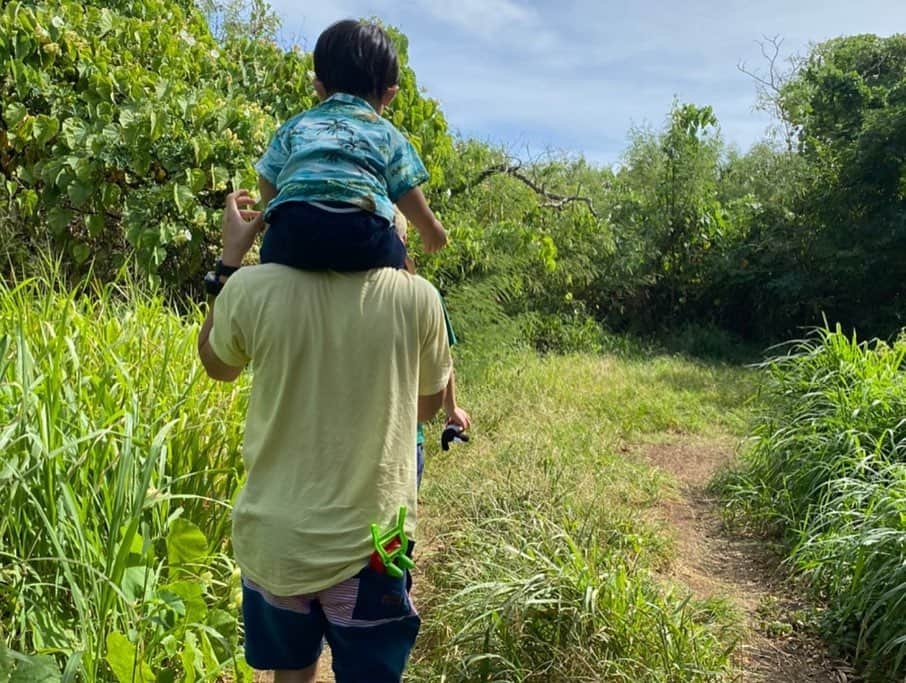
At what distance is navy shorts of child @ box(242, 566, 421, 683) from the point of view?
4.24 feet

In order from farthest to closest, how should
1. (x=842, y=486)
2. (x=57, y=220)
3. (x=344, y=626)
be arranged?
(x=57, y=220) → (x=842, y=486) → (x=344, y=626)

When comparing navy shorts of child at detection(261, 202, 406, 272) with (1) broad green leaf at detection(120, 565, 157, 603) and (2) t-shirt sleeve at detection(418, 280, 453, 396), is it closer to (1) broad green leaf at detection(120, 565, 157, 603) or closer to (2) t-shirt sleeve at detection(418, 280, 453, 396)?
(2) t-shirt sleeve at detection(418, 280, 453, 396)

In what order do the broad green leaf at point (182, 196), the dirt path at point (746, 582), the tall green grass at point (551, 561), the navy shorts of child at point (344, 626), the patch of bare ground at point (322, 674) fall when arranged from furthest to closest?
1. the broad green leaf at point (182, 196)
2. the dirt path at point (746, 582)
3. the patch of bare ground at point (322, 674)
4. the tall green grass at point (551, 561)
5. the navy shorts of child at point (344, 626)

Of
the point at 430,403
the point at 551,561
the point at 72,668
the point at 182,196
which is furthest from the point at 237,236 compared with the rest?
the point at 182,196

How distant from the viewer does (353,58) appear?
1.33 m

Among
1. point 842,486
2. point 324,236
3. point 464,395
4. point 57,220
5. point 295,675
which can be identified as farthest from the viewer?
point 464,395

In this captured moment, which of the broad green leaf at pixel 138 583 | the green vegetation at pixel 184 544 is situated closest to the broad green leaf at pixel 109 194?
the green vegetation at pixel 184 544

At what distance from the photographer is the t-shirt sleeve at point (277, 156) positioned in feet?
4.42

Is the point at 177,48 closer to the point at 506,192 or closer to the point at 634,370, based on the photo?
the point at 506,192

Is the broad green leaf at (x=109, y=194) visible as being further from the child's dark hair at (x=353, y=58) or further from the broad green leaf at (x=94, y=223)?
the child's dark hair at (x=353, y=58)

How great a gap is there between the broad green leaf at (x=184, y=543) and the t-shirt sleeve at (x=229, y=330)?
2.93ft

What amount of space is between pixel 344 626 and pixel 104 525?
1.01m

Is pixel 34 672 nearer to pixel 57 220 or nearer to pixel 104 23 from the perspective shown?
pixel 57 220

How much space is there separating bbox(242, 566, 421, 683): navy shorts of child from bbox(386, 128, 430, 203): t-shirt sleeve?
0.71 meters
